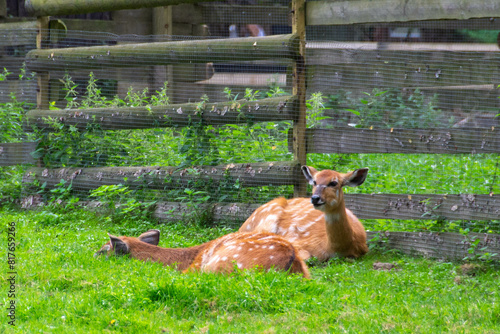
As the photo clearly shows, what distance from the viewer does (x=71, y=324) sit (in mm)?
3861

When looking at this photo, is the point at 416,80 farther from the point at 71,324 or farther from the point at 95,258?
the point at 71,324

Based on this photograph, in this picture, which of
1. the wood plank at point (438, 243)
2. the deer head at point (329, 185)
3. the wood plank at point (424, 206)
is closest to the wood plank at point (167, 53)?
the deer head at point (329, 185)

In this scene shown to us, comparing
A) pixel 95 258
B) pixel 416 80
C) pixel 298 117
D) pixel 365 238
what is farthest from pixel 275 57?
pixel 95 258

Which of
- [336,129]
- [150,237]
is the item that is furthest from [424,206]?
[150,237]

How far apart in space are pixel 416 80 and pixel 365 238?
1797mm

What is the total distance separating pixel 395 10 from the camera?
21.8 feet

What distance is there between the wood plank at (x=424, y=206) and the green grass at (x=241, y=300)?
0.70 metres

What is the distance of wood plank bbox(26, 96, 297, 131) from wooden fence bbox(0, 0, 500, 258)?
15mm

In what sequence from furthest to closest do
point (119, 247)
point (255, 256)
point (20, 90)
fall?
point (20, 90)
point (119, 247)
point (255, 256)

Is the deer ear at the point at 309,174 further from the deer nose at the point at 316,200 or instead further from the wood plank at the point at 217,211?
the wood plank at the point at 217,211

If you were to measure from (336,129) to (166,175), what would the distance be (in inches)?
93.6

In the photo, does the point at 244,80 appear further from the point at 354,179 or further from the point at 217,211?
the point at 354,179

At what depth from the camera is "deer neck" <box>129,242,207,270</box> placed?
5.79 meters

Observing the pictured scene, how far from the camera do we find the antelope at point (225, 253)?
16.5 ft
